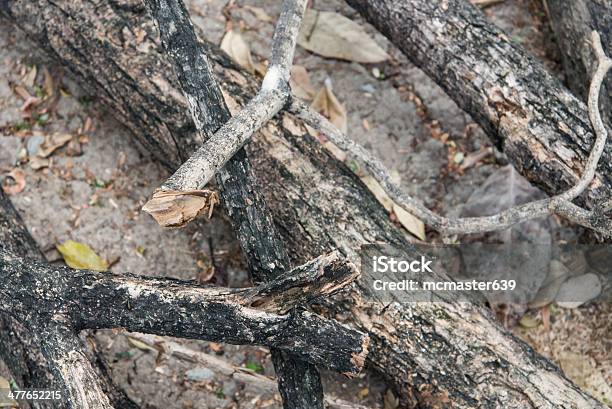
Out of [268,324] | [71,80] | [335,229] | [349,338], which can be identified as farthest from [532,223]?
[71,80]

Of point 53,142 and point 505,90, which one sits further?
point 53,142

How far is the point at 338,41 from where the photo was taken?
11.4 feet

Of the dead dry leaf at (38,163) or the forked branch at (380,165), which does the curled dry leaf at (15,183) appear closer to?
the dead dry leaf at (38,163)

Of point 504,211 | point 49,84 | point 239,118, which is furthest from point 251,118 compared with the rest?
point 49,84

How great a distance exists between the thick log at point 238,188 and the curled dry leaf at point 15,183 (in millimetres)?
1088

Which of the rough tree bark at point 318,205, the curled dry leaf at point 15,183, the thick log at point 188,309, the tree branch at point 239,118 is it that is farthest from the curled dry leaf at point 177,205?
the curled dry leaf at point 15,183

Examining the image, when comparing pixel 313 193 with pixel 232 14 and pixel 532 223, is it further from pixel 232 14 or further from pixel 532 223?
pixel 232 14

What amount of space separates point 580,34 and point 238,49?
1431 millimetres

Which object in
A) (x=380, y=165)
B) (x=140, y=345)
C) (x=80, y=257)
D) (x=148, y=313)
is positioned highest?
(x=380, y=165)

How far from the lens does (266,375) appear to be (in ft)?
9.44

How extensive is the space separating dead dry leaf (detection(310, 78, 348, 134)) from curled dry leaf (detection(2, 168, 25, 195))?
1253mm

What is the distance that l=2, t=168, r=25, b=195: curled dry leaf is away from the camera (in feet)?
10.3

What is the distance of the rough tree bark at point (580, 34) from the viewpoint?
2885mm

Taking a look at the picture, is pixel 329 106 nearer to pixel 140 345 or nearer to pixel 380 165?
pixel 380 165
